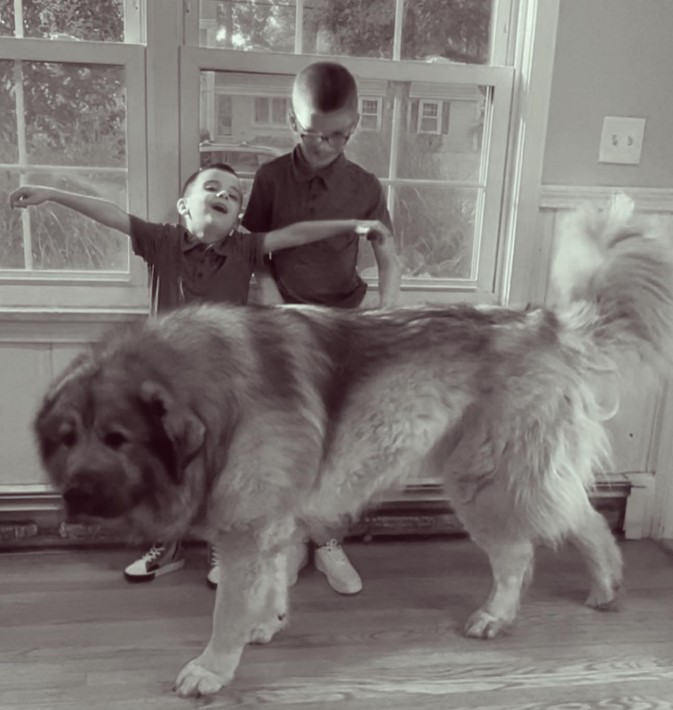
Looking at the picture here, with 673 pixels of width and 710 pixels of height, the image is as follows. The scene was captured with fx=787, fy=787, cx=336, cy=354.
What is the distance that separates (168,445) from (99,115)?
1201 mm

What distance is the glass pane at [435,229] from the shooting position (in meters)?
2.43

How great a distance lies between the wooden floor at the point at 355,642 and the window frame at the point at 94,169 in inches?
30.0

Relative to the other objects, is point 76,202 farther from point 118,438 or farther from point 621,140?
point 621,140

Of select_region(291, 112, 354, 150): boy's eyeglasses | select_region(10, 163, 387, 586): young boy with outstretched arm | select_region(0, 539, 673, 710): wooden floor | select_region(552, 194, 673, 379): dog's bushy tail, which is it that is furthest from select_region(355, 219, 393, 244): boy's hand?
select_region(0, 539, 673, 710): wooden floor

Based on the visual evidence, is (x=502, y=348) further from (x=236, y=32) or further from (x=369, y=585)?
(x=236, y=32)

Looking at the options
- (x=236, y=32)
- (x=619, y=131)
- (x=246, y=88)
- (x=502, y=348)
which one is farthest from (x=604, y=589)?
(x=236, y=32)

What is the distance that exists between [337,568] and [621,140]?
1.48 meters

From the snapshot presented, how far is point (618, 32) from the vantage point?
2.22 meters

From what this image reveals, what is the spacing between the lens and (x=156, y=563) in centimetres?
223

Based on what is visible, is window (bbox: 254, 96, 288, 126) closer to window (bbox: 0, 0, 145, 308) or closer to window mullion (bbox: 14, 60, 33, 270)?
window (bbox: 0, 0, 145, 308)

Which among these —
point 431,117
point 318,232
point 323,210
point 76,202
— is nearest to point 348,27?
point 431,117

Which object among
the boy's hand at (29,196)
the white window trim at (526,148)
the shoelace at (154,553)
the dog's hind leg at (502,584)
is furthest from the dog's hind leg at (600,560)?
the boy's hand at (29,196)

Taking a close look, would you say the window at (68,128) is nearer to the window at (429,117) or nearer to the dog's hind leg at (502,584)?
the window at (429,117)

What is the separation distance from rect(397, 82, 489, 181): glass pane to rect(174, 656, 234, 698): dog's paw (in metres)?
1.48
